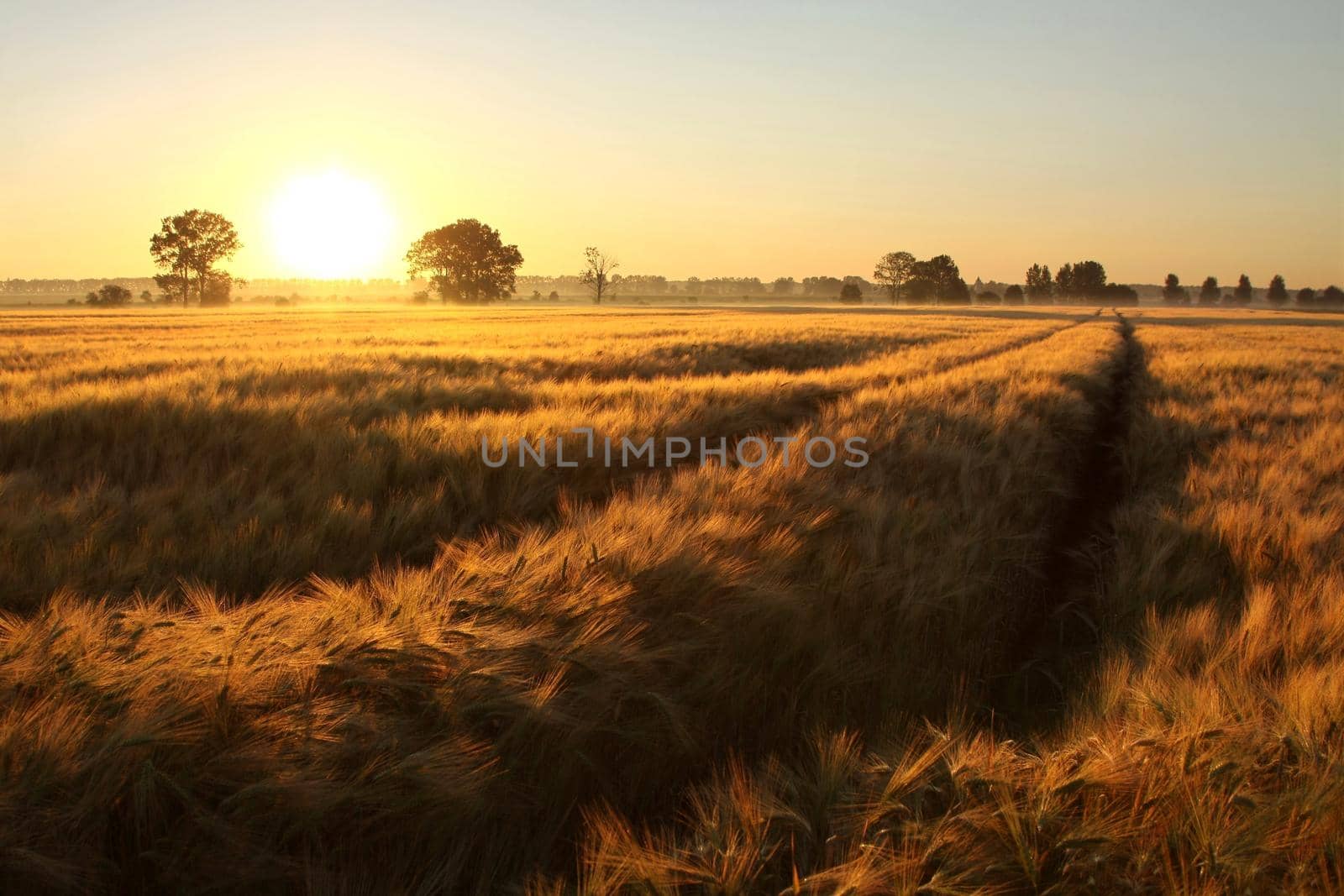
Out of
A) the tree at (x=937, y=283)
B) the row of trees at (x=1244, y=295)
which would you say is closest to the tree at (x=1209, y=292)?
the row of trees at (x=1244, y=295)

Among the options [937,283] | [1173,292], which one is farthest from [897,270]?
[1173,292]

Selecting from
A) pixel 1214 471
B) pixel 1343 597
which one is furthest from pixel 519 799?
pixel 1214 471

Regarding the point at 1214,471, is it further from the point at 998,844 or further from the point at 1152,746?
the point at 998,844

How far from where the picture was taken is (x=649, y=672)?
5.87ft

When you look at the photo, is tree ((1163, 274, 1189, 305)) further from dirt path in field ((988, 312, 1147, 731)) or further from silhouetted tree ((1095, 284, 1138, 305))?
dirt path in field ((988, 312, 1147, 731))

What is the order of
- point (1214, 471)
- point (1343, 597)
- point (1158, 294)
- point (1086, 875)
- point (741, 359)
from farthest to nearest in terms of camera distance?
point (1158, 294) → point (741, 359) → point (1214, 471) → point (1343, 597) → point (1086, 875)

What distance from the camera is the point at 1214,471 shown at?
4.44 m

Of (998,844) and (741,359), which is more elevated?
(741,359)

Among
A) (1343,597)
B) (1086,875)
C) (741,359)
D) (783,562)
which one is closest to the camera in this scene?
→ (1086,875)

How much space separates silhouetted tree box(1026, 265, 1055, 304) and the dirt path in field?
14275cm

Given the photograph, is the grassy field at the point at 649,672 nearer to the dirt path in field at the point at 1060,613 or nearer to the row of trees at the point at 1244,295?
the dirt path in field at the point at 1060,613

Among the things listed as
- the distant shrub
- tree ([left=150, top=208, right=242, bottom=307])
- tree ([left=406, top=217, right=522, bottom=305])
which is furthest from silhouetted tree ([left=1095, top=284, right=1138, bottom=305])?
tree ([left=150, top=208, right=242, bottom=307])

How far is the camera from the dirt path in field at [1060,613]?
88.5 inches

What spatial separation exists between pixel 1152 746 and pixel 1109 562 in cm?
224
